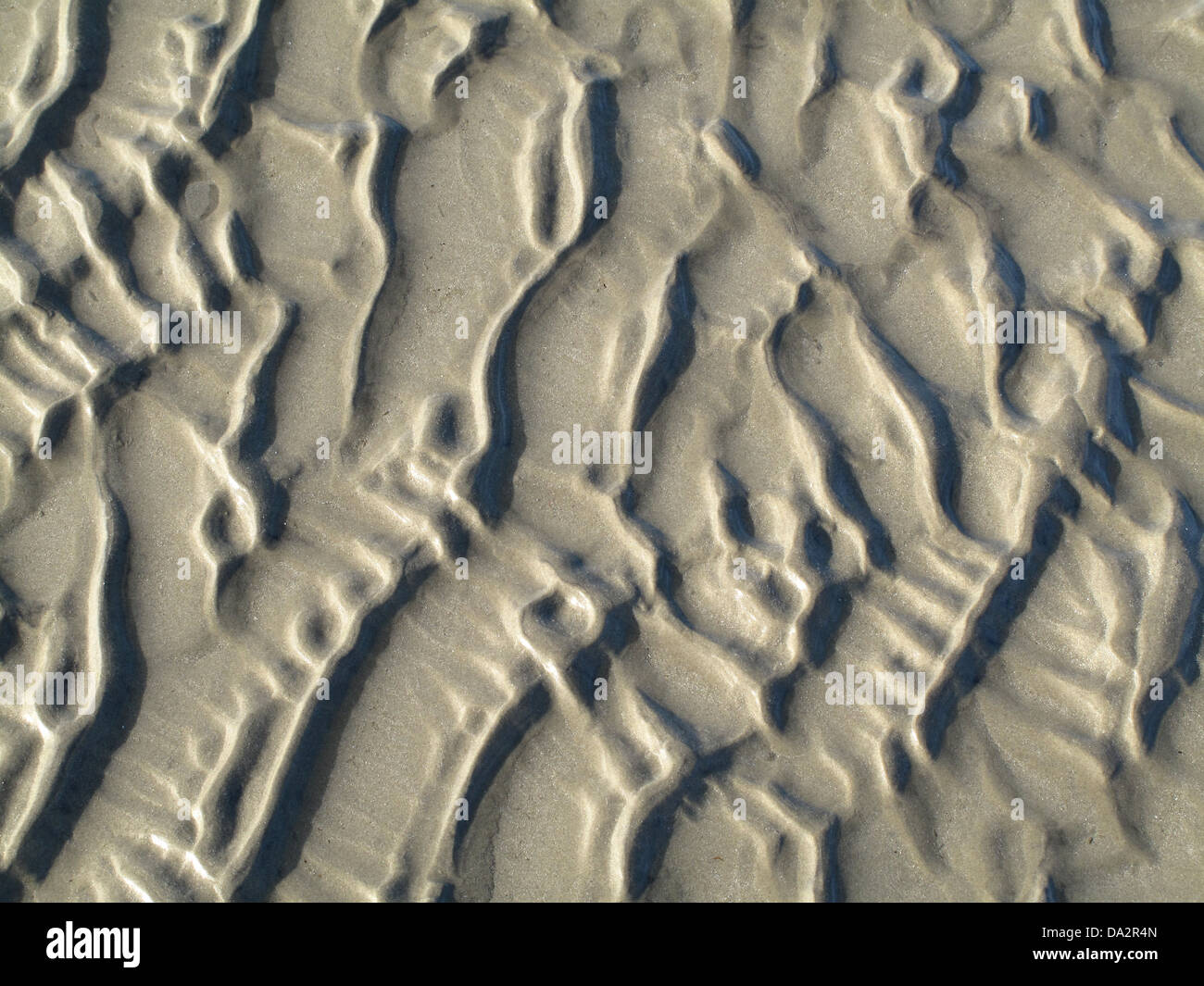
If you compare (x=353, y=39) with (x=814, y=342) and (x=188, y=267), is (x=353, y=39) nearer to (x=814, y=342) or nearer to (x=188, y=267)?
(x=188, y=267)

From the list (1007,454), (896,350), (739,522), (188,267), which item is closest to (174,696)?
(188,267)

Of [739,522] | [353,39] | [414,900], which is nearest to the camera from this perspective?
[414,900]

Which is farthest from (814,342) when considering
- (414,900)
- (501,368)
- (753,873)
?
(414,900)

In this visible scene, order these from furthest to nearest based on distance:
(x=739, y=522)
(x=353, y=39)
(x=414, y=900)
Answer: (x=353, y=39), (x=739, y=522), (x=414, y=900)

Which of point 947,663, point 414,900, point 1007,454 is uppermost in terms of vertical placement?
point 1007,454

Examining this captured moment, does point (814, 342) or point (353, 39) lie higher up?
point (353, 39)
